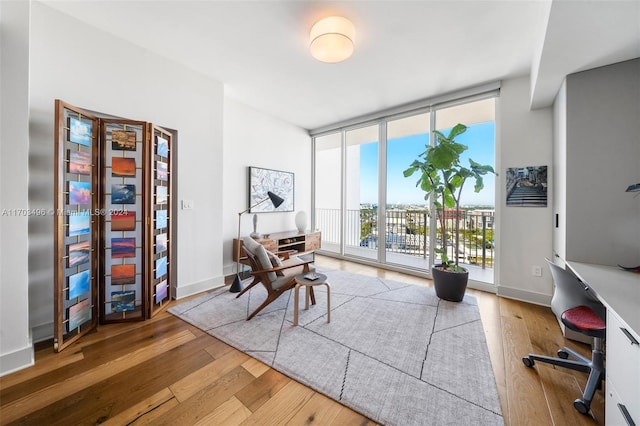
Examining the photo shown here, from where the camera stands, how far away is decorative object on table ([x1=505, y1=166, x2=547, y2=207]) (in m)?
2.76

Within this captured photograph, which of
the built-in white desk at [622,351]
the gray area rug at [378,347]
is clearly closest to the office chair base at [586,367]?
the built-in white desk at [622,351]

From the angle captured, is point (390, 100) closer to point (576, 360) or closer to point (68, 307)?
point (576, 360)

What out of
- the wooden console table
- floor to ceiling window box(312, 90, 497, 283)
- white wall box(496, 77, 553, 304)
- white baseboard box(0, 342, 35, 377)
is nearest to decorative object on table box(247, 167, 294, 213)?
the wooden console table

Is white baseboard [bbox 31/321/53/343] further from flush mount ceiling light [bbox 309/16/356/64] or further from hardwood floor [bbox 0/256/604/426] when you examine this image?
flush mount ceiling light [bbox 309/16/356/64]

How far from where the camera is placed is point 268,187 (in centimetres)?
431

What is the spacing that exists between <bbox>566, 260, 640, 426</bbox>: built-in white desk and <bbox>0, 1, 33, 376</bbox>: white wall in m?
3.53

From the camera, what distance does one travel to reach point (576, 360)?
5.61 feet

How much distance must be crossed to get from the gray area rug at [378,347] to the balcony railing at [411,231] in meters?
1.30

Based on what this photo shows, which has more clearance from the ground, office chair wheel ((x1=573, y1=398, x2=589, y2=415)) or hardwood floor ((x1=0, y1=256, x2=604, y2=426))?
office chair wheel ((x1=573, y1=398, x2=589, y2=415))

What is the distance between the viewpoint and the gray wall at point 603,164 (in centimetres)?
187

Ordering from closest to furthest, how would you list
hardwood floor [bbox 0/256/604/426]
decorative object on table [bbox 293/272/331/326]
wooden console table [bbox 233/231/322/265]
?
hardwood floor [bbox 0/256/604/426]
decorative object on table [bbox 293/272/331/326]
wooden console table [bbox 233/231/322/265]

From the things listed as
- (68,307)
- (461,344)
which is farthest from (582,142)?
(68,307)

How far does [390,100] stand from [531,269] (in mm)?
3042

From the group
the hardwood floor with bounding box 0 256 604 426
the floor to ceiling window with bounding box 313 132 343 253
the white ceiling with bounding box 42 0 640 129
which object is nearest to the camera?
the hardwood floor with bounding box 0 256 604 426
